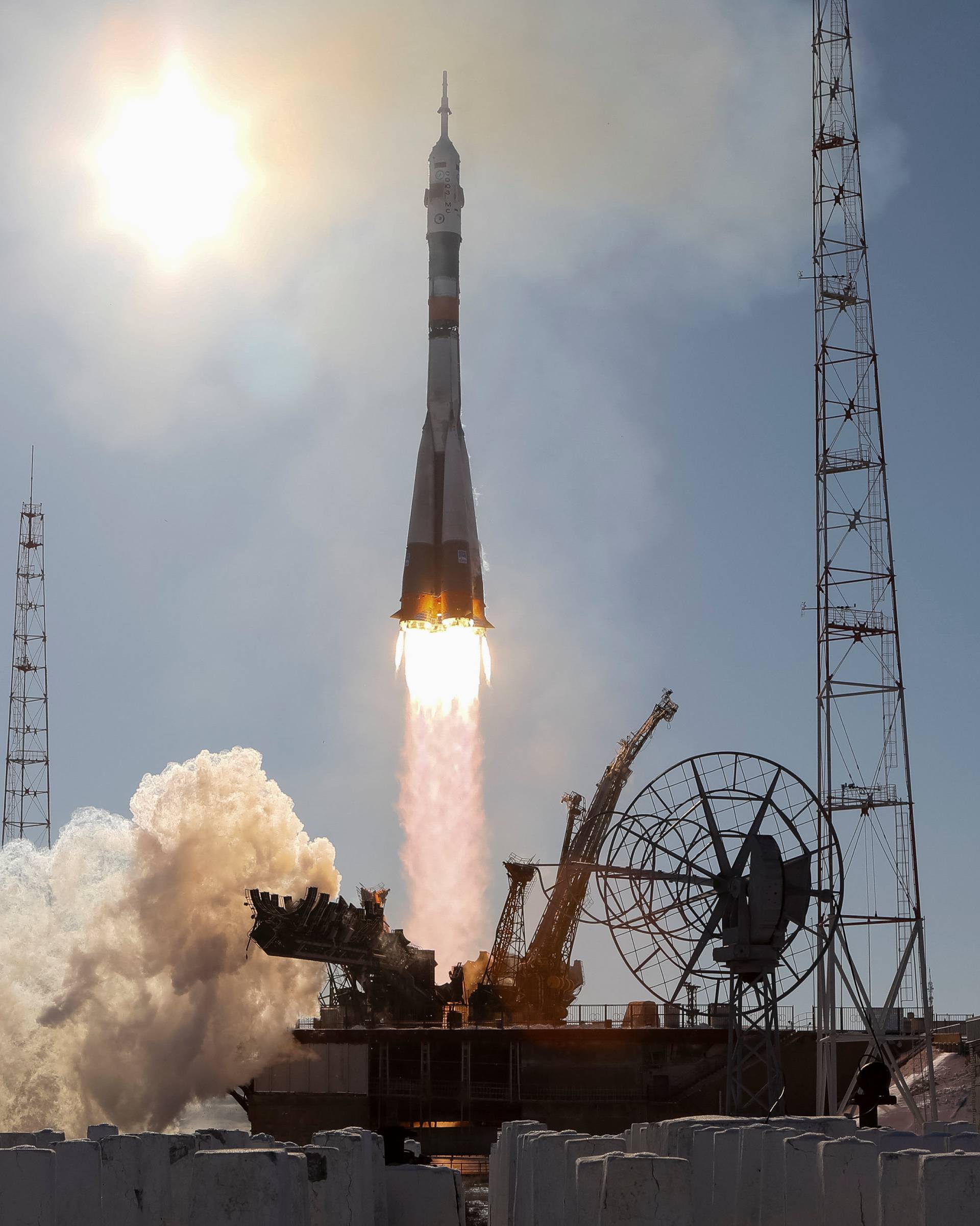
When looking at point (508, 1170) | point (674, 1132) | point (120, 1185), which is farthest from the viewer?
point (508, 1170)

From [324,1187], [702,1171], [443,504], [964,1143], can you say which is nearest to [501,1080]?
[443,504]

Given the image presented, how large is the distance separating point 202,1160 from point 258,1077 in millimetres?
67144

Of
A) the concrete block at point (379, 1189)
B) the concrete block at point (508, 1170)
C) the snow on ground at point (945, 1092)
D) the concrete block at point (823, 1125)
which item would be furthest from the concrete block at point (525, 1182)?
the snow on ground at point (945, 1092)

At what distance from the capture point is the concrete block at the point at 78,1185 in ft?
64.2

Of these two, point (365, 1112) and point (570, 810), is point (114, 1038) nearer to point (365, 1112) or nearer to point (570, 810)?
point (365, 1112)

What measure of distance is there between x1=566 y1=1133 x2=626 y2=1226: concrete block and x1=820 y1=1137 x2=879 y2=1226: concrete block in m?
3.16

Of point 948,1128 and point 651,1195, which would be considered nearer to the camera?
point 651,1195

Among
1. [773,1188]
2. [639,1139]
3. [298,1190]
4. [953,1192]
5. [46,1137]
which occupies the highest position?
[953,1192]

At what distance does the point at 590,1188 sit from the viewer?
19562 mm

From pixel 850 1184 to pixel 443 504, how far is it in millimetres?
72366

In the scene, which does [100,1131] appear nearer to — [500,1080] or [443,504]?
[500,1080]

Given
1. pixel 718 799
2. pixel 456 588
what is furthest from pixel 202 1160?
pixel 456 588

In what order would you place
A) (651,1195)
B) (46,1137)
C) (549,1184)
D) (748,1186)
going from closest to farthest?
(651,1195) → (748,1186) → (549,1184) → (46,1137)

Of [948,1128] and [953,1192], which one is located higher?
[953,1192]
